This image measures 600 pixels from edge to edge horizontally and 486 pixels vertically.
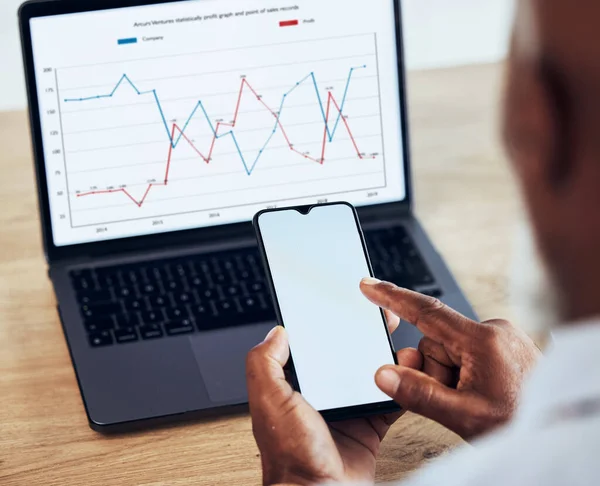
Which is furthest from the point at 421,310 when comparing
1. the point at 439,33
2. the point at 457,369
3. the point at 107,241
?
the point at 439,33

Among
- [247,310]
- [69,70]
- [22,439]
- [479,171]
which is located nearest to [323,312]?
[247,310]

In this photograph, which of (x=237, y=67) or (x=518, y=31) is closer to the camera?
(x=518, y=31)

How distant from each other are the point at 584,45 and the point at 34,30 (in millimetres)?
688

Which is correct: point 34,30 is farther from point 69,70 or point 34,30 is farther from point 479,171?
point 479,171

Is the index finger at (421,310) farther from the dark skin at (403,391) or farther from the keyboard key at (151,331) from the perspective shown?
the keyboard key at (151,331)

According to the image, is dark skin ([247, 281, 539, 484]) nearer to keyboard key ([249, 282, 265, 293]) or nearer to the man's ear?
keyboard key ([249, 282, 265, 293])

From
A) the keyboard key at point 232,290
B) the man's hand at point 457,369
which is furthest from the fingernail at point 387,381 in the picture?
the keyboard key at point 232,290

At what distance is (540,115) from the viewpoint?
49 cm

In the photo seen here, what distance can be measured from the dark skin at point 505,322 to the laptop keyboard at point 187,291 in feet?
0.64

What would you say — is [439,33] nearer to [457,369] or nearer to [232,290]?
[232,290]

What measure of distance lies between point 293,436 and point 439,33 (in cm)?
144

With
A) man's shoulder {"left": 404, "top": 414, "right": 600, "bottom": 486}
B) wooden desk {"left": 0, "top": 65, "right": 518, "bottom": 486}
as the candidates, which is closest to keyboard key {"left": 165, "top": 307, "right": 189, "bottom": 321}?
wooden desk {"left": 0, "top": 65, "right": 518, "bottom": 486}

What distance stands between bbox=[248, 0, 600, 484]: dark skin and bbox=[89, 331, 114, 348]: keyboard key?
0.23 meters

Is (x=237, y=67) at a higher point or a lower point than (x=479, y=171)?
higher
